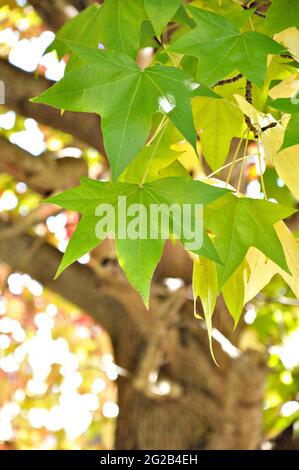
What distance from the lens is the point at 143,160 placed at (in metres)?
0.77

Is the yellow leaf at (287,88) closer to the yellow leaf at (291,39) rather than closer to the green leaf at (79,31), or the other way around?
the yellow leaf at (291,39)

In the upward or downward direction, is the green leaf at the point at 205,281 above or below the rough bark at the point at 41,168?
below

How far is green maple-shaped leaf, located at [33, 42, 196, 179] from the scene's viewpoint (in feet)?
2.06

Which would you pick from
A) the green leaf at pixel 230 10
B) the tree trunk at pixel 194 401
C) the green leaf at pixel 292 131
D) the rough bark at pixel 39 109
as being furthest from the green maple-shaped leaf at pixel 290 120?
the tree trunk at pixel 194 401

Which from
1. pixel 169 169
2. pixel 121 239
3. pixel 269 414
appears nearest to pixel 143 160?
pixel 169 169

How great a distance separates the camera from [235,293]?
2.44 feet

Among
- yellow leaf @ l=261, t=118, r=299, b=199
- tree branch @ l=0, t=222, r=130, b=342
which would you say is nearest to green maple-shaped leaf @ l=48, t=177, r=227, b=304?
yellow leaf @ l=261, t=118, r=299, b=199

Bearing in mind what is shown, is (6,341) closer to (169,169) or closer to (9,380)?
(9,380)

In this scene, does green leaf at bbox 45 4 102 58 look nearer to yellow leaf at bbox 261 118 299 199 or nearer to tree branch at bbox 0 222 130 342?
yellow leaf at bbox 261 118 299 199

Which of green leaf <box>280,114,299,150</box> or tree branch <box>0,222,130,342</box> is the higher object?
tree branch <box>0,222,130,342</box>

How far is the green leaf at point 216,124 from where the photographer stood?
2.71 ft

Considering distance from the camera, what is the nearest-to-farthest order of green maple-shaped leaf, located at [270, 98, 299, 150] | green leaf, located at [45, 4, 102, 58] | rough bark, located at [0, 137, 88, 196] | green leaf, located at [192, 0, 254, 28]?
green maple-shaped leaf, located at [270, 98, 299, 150]
green leaf, located at [192, 0, 254, 28]
green leaf, located at [45, 4, 102, 58]
rough bark, located at [0, 137, 88, 196]

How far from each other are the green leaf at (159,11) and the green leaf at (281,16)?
0.30 feet

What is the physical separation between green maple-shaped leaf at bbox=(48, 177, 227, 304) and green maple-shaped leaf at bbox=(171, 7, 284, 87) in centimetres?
10
